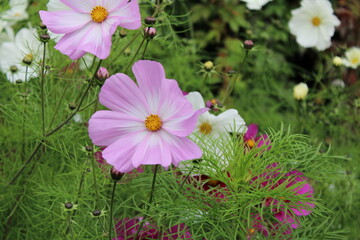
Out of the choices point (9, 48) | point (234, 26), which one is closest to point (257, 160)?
point (9, 48)

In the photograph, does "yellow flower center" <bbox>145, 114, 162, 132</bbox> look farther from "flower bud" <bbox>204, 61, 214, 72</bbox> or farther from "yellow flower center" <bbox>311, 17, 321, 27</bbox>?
"yellow flower center" <bbox>311, 17, 321, 27</bbox>

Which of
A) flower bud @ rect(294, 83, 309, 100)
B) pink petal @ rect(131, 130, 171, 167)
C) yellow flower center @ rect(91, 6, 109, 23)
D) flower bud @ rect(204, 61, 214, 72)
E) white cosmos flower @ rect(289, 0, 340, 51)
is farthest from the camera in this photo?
white cosmos flower @ rect(289, 0, 340, 51)

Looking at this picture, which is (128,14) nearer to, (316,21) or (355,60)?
(316,21)

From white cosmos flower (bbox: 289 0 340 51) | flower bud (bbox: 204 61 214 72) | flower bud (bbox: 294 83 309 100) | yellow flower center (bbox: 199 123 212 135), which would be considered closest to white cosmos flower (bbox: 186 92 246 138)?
yellow flower center (bbox: 199 123 212 135)

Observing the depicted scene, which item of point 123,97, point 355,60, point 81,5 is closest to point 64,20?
point 81,5

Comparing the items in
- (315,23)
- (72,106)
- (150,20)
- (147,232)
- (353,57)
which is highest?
(150,20)

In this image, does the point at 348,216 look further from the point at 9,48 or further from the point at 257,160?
the point at 9,48

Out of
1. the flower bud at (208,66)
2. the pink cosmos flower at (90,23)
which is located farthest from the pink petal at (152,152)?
the flower bud at (208,66)
